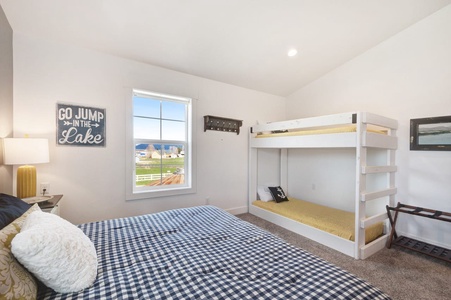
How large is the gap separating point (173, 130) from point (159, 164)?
1.79 ft

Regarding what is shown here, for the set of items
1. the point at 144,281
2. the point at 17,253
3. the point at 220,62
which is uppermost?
the point at 220,62

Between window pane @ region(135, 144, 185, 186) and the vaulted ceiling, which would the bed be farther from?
the vaulted ceiling

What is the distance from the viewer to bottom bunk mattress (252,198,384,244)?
2.42m

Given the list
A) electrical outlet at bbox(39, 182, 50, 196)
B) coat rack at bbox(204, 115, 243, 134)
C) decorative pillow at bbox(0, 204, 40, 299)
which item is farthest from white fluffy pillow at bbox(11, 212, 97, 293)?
coat rack at bbox(204, 115, 243, 134)

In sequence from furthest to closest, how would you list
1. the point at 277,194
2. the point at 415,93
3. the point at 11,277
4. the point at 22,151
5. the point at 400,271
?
the point at 277,194 → the point at 415,93 → the point at 400,271 → the point at 22,151 → the point at 11,277

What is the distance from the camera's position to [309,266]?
1.11 meters

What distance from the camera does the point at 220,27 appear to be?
7.63 feet

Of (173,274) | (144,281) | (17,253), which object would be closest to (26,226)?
(17,253)

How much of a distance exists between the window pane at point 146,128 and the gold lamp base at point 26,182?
1.12 m

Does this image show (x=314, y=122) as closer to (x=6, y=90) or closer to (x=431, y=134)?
(x=431, y=134)

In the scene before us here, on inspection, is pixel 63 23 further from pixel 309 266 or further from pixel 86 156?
pixel 309 266

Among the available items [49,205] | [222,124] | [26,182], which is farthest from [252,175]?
[26,182]

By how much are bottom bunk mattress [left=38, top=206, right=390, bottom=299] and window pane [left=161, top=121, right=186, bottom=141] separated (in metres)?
1.59

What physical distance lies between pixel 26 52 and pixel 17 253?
89.0 inches
